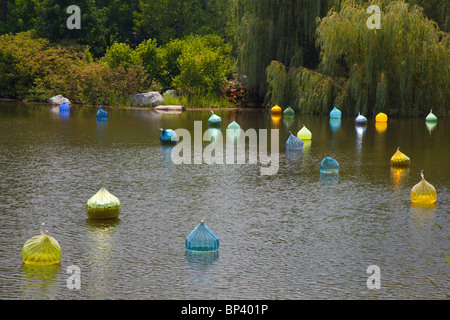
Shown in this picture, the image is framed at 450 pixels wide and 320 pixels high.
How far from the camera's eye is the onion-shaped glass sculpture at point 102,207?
11.9m

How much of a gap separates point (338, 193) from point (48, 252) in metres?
7.25

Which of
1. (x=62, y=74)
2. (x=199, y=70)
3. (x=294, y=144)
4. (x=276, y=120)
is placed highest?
(x=199, y=70)

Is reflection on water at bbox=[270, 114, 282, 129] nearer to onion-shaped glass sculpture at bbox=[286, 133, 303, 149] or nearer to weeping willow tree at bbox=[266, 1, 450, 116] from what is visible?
weeping willow tree at bbox=[266, 1, 450, 116]

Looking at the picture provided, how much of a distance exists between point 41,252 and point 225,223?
3.61 metres

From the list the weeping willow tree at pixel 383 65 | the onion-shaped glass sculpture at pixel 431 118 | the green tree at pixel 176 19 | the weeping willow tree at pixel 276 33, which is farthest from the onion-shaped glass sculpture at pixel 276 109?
the green tree at pixel 176 19

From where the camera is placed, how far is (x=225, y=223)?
11805 millimetres

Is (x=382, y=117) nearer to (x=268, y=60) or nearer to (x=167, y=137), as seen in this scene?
(x=268, y=60)

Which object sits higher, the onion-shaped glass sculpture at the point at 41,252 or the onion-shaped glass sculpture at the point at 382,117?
the onion-shaped glass sculpture at the point at 41,252

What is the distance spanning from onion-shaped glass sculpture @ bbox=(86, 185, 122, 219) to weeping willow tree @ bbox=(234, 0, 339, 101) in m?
24.7

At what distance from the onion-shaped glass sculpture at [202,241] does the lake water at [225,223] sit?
174 mm

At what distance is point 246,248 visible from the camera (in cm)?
1034

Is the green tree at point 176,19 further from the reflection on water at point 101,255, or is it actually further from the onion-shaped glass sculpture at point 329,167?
the reflection on water at point 101,255

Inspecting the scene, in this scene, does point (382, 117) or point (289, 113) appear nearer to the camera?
point (382, 117)

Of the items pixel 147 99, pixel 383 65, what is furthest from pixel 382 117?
pixel 147 99
